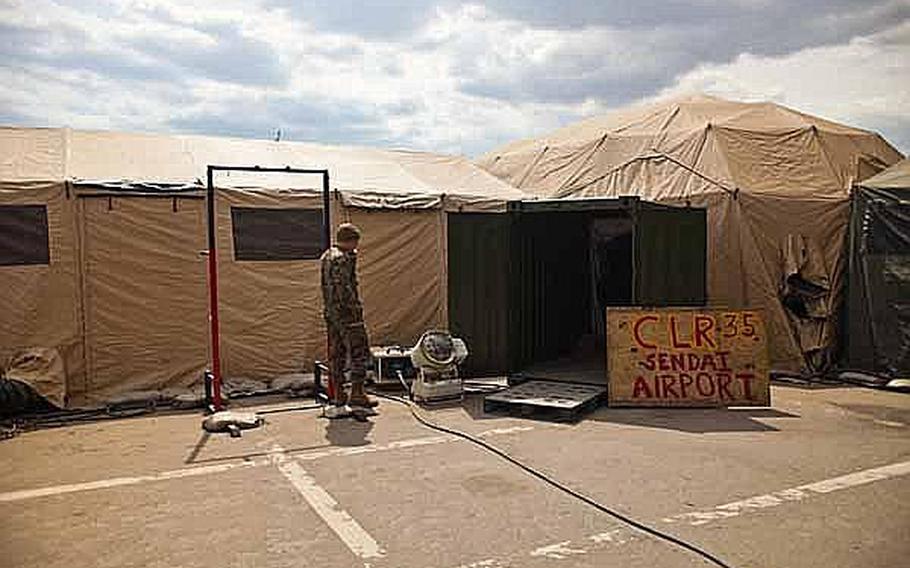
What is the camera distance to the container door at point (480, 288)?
916 centimetres

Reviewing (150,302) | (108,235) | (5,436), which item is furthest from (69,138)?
(5,436)

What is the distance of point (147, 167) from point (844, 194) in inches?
381

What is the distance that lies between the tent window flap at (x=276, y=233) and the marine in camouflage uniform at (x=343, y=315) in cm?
196

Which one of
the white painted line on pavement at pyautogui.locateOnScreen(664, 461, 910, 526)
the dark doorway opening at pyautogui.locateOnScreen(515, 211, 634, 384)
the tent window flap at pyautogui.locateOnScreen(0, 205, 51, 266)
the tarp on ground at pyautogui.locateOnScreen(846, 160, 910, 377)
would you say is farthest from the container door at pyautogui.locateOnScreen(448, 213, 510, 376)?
the tarp on ground at pyautogui.locateOnScreen(846, 160, 910, 377)

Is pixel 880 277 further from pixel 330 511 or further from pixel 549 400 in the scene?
pixel 330 511

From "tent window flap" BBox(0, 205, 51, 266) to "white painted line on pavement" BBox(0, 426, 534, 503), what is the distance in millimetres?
3548

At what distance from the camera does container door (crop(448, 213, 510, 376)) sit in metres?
9.16

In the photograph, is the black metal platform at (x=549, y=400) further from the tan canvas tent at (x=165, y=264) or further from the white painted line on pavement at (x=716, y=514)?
the tan canvas tent at (x=165, y=264)

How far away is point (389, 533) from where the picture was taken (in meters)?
4.43

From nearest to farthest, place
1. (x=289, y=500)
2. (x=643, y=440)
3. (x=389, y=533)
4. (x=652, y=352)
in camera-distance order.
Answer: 1. (x=389, y=533)
2. (x=289, y=500)
3. (x=643, y=440)
4. (x=652, y=352)

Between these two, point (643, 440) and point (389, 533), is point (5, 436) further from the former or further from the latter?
point (643, 440)

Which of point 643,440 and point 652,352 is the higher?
point 652,352

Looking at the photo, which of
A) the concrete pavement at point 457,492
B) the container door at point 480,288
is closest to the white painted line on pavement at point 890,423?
the concrete pavement at point 457,492

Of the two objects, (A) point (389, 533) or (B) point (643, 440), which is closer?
(A) point (389, 533)
